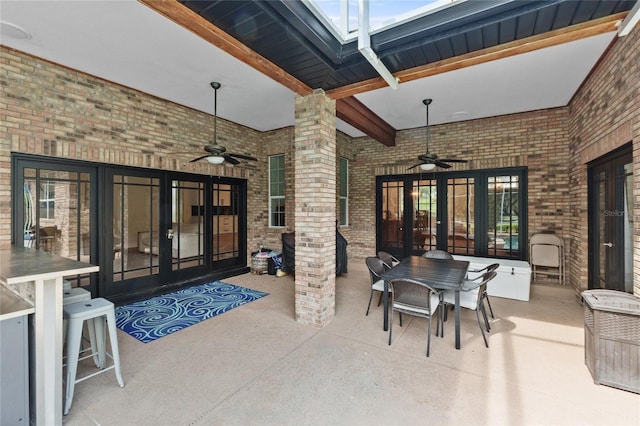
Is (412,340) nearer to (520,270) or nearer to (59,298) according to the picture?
(520,270)

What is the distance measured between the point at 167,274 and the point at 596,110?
7377mm

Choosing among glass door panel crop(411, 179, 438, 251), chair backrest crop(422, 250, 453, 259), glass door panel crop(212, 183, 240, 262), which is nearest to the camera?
chair backrest crop(422, 250, 453, 259)

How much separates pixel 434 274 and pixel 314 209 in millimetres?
1781

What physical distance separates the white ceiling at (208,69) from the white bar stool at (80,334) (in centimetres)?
274

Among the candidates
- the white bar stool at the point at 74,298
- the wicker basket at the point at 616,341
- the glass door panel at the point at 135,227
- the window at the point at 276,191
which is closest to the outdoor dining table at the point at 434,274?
the wicker basket at the point at 616,341

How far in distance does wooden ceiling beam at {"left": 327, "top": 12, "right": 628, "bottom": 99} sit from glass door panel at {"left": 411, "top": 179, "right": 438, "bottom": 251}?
3937 millimetres

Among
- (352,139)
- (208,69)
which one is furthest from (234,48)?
(352,139)

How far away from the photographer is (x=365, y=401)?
2285 mm

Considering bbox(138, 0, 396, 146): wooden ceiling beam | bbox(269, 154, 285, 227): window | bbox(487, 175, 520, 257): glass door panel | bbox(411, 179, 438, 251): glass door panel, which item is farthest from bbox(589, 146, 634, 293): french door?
bbox(269, 154, 285, 227): window

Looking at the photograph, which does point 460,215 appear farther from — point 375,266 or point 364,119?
point 375,266

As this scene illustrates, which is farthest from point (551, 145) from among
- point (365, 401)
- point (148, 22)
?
point (148, 22)

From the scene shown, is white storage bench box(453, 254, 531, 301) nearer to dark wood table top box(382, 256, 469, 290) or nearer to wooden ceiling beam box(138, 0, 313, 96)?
dark wood table top box(382, 256, 469, 290)

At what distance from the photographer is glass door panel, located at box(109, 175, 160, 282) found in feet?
14.9

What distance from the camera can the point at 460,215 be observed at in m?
6.48
